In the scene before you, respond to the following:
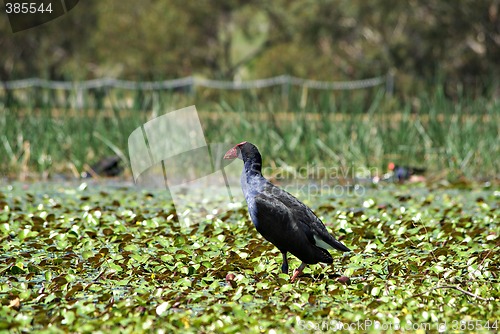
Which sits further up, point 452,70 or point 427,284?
point 427,284

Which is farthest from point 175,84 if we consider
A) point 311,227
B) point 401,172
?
point 311,227

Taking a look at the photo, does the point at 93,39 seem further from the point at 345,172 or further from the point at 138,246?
the point at 138,246

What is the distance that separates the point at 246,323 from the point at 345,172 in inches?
231

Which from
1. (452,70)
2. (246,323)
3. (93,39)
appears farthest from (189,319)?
(93,39)

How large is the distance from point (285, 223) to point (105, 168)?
17.7ft

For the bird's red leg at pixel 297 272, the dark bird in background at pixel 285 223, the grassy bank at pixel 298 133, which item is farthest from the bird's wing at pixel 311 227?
the grassy bank at pixel 298 133

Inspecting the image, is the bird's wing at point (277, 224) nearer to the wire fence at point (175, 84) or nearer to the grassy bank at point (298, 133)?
the grassy bank at point (298, 133)

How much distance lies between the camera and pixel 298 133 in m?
9.65

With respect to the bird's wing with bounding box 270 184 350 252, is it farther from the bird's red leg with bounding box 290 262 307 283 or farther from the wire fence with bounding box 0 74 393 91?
the wire fence with bounding box 0 74 393 91

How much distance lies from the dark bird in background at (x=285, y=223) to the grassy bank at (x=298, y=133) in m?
4.60

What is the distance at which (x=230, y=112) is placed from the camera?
1007 cm

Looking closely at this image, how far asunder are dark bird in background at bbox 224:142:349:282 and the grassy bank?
4599 mm

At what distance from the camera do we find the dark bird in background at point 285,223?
15.3 ft

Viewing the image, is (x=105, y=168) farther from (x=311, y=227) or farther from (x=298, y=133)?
(x=311, y=227)
